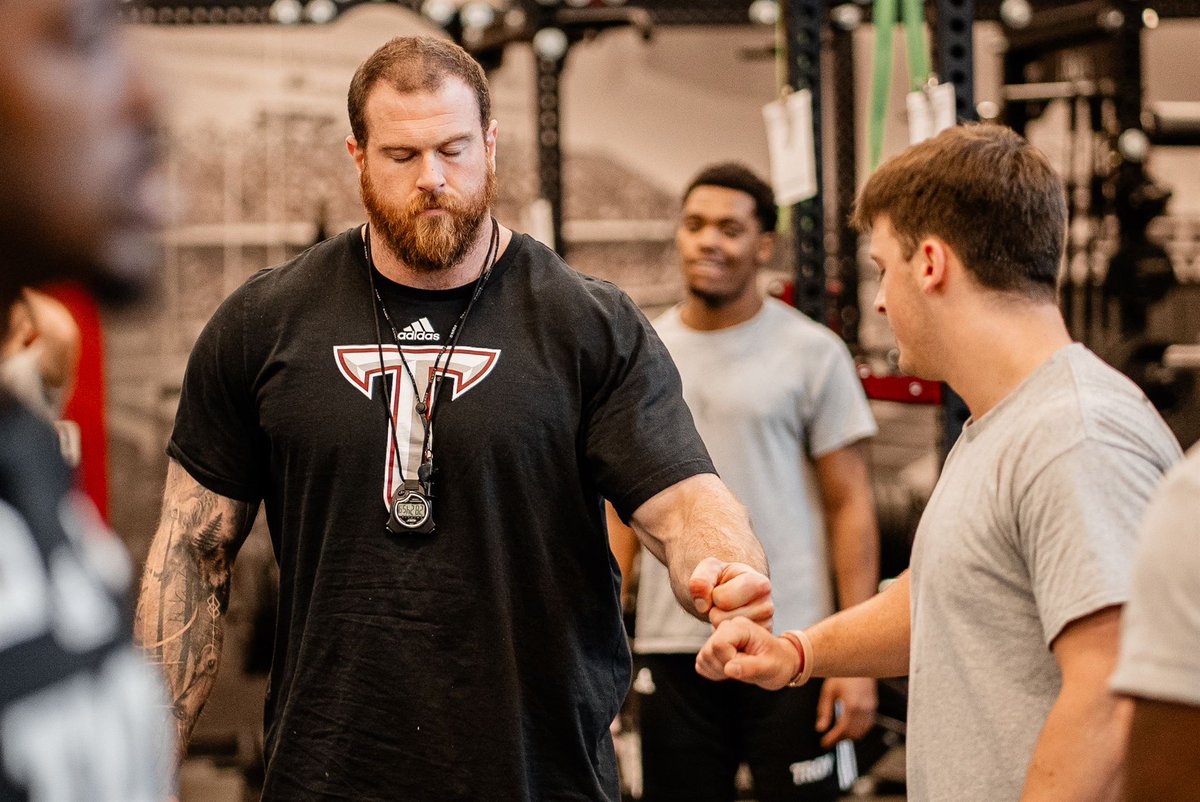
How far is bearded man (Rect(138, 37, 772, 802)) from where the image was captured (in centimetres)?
179

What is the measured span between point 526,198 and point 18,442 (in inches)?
226

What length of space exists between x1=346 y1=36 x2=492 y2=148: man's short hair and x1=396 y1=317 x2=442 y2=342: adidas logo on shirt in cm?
29

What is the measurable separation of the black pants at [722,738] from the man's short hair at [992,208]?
151cm

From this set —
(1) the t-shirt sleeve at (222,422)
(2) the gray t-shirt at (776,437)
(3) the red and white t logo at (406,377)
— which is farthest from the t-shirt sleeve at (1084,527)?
(2) the gray t-shirt at (776,437)

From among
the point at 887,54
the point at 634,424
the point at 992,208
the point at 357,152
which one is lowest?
the point at 634,424

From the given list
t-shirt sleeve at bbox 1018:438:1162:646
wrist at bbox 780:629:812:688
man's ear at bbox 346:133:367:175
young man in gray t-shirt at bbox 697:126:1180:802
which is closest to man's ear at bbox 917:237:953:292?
young man in gray t-shirt at bbox 697:126:1180:802

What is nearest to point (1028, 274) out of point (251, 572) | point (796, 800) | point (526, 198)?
point (796, 800)

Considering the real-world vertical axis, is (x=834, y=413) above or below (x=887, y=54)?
below

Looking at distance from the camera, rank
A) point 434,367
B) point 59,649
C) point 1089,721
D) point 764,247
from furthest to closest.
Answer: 1. point 764,247
2. point 434,367
3. point 1089,721
4. point 59,649

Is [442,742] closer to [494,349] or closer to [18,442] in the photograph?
[494,349]

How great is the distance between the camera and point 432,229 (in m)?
1.87

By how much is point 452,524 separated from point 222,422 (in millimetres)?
371

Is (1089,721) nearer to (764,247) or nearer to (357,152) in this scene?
(357,152)

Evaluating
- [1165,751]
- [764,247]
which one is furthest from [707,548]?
[764,247]
